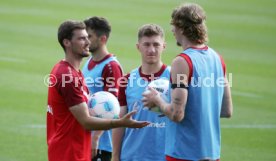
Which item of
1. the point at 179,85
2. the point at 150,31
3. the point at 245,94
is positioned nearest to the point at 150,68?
the point at 150,31

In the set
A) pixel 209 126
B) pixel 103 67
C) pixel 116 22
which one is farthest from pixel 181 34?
pixel 116 22

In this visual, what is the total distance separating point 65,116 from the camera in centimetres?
687

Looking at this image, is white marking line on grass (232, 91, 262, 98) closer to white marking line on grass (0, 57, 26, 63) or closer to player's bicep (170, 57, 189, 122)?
white marking line on grass (0, 57, 26, 63)

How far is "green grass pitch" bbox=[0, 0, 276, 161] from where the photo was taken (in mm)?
12305

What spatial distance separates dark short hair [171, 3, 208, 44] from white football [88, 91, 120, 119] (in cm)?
121

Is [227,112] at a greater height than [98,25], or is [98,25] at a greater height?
[98,25]

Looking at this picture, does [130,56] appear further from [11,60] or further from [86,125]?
[86,125]

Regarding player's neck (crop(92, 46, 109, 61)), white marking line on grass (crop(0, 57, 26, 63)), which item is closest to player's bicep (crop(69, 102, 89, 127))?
player's neck (crop(92, 46, 109, 61))

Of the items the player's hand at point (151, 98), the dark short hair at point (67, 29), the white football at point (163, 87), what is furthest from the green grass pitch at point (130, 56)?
the player's hand at point (151, 98)

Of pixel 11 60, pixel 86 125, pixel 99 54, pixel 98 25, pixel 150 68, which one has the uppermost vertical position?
pixel 98 25

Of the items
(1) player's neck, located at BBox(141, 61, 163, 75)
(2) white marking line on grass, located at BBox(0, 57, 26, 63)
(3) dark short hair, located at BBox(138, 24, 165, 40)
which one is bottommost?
(1) player's neck, located at BBox(141, 61, 163, 75)

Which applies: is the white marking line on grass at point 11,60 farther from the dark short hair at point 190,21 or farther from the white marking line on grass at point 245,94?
the dark short hair at point 190,21

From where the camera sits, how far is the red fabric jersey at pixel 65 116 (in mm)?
6777

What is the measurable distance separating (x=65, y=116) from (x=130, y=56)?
1326 centimetres
